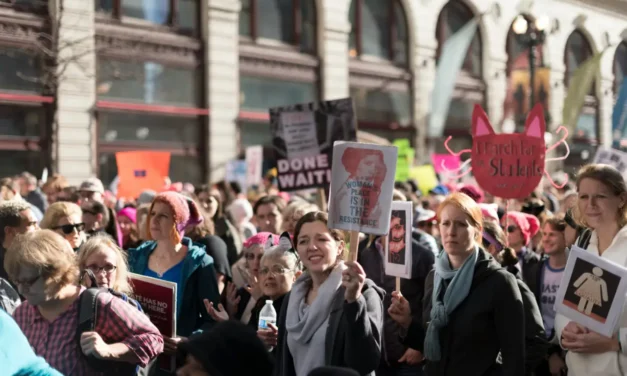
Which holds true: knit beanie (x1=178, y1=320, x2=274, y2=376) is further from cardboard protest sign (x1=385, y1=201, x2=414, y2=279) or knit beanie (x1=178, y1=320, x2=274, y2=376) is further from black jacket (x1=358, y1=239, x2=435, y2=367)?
black jacket (x1=358, y1=239, x2=435, y2=367)

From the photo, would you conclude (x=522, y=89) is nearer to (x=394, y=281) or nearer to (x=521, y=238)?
(x=521, y=238)

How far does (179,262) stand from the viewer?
5.77m

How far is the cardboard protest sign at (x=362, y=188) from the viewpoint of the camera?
15.0ft

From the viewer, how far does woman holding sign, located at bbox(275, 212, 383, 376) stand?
4152 mm

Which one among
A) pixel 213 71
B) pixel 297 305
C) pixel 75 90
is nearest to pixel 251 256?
pixel 297 305

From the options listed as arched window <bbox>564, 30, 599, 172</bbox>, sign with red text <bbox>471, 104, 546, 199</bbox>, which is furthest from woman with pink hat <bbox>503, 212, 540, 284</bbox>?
arched window <bbox>564, 30, 599, 172</bbox>

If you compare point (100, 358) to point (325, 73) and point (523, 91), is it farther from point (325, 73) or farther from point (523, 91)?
point (523, 91)

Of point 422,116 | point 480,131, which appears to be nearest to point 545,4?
point 422,116

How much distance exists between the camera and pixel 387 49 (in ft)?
84.7

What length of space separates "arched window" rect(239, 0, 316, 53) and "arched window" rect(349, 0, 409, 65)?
5.22ft

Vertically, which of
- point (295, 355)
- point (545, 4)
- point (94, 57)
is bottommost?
point (295, 355)

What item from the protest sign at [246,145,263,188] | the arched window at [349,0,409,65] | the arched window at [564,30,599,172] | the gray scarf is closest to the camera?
the gray scarf

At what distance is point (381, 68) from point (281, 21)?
3.83 metres

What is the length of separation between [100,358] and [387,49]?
74.2 ft
